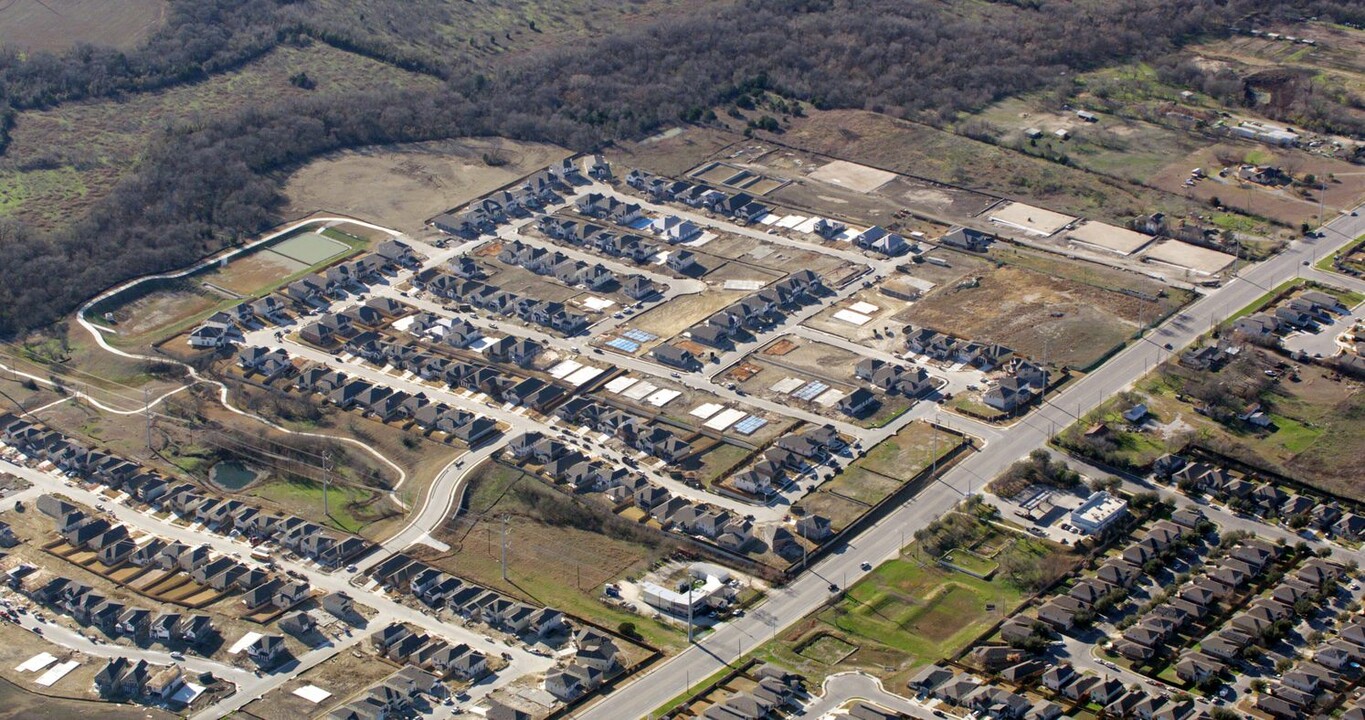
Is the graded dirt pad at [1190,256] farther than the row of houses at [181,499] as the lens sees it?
Yes

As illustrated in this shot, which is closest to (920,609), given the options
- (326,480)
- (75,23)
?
(326,480)

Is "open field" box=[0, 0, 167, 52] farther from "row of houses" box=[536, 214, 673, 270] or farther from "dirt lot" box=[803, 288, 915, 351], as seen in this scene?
"dirt lot" box=[803, 288, 915, 351]

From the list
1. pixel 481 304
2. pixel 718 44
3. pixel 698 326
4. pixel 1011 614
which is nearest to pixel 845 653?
pixel 1011 614

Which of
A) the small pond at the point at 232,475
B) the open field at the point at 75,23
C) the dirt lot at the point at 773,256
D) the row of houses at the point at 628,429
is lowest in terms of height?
the dirt lot at the point at 773,256

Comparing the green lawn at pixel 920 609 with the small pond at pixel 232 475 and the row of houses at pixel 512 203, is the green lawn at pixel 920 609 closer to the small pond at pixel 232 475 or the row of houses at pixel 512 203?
the small pond at pixel 232 475

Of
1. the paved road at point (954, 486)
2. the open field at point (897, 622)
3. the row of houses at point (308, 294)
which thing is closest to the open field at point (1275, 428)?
the paved road at point (954, 486)

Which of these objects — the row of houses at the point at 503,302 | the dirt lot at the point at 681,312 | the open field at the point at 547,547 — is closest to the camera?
the open field at the point at 547,547

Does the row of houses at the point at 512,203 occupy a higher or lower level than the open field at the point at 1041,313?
higher
